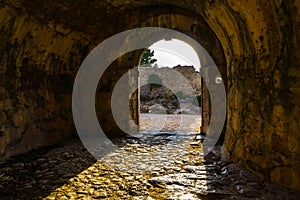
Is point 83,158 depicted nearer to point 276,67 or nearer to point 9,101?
point 9,101

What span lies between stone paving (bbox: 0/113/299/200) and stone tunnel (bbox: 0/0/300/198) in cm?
25

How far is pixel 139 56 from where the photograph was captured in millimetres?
4473

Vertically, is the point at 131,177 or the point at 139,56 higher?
the point at 139,56

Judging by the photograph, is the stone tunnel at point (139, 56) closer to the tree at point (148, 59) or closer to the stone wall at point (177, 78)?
the stone wall at point (177, 78)

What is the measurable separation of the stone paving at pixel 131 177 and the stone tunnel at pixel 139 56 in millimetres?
247

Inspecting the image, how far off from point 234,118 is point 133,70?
247 cm

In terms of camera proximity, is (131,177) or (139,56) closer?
(131,177)

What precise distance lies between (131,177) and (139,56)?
2.72 metres

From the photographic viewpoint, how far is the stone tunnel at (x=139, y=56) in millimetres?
1948

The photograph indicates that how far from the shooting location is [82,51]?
4.26 m

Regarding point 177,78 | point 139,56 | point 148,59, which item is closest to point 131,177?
point 139,56

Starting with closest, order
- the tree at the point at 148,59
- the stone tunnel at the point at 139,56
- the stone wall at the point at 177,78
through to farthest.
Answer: the stone tunnel at the point at 139,56 < the stone wall at the point at 177,78 < the tree at the point at 148,59

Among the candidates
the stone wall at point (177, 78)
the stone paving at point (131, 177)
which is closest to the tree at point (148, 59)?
the stone wall at point (177, 78)

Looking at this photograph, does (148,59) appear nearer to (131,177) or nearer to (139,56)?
(139,56)
